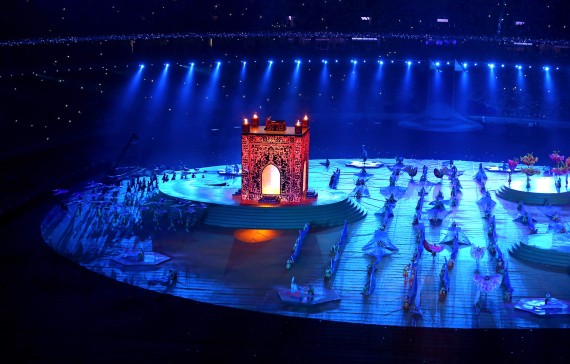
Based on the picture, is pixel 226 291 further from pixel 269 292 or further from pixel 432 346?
pixel 432 346

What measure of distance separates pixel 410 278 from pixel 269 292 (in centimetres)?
526

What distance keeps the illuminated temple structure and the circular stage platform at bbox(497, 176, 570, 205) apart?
1202cm

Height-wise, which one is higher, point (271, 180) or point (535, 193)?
point (271, 180)

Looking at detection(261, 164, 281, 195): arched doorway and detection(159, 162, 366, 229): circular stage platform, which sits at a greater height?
detection(261, 164, 281, 195): arched doorway

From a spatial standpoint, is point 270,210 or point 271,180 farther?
point 271,180

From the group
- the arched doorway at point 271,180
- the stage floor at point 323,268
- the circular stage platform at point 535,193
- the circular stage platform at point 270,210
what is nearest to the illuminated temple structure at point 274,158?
the circular stage platform at point 270,210

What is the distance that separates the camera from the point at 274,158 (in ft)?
125

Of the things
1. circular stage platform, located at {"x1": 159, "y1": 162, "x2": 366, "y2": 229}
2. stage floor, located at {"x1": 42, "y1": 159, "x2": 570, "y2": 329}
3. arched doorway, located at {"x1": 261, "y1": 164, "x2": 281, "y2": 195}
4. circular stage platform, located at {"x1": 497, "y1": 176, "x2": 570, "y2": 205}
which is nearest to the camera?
stage floor, located at {"x1": 42, "y1": 159, "x2": 570, "y2": 329}

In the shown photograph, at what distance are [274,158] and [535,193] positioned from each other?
46.1 feet

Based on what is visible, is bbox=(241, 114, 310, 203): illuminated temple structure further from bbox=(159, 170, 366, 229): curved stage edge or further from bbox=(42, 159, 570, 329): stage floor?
bbox=(42, 159, 570, 329): stage floor

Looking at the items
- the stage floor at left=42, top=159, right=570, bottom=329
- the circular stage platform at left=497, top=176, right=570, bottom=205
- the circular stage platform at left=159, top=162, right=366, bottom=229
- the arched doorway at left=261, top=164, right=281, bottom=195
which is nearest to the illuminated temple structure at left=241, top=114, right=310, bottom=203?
the circular stage platform at left=159, top=162, right=366, bottom=229

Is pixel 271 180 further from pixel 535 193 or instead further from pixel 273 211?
pixel 535 193

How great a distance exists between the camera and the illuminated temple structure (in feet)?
124

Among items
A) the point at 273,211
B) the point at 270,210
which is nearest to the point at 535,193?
the point at 273,211
